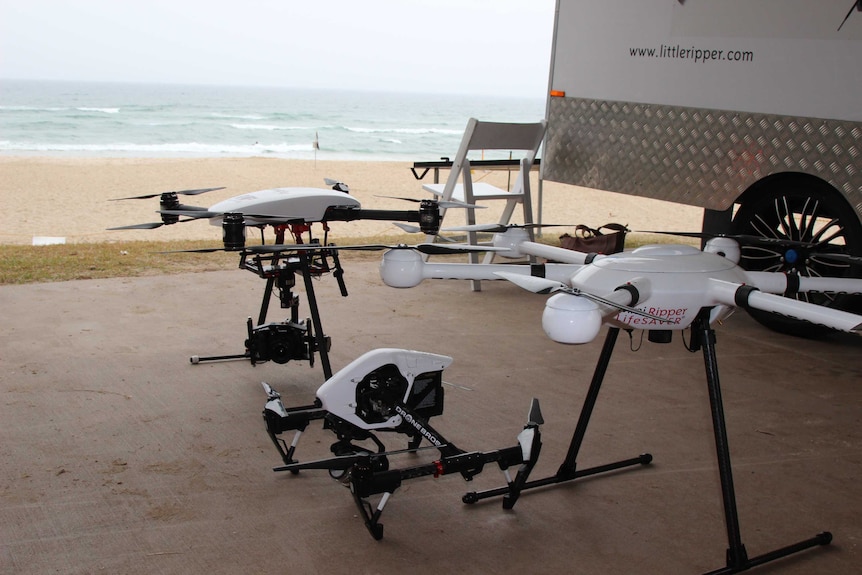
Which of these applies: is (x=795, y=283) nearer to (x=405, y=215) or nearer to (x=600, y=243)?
(x=405, y=215)

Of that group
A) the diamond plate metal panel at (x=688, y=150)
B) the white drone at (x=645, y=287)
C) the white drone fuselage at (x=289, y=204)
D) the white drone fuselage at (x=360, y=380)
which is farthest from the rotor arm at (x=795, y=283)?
the diamond plate metal panel at (x=688, y=150)

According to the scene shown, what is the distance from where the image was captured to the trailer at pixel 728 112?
4.90m

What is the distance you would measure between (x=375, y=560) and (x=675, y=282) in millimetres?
1292

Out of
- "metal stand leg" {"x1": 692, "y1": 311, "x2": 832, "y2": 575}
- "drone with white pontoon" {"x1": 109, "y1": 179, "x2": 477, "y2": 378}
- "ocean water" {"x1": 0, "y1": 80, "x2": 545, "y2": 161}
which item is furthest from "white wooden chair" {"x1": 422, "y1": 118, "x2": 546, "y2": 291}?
"ocean water" {"x1": 0, "y1": 80, "x2": 545, "y2": 161}

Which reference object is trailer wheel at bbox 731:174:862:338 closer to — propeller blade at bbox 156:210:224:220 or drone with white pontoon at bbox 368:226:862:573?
drone with white pontoon at bbox 368:226:862:573

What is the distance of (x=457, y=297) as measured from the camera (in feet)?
20.2

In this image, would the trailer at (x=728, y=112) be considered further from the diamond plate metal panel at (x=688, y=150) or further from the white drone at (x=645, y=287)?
the white drone at (x=645, y=287)

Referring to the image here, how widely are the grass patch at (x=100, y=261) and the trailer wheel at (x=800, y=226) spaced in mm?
3395

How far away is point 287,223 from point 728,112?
3349 mm

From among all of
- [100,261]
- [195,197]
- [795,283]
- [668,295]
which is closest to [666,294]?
[668,295]

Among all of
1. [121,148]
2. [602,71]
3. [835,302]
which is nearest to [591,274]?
[835,302]

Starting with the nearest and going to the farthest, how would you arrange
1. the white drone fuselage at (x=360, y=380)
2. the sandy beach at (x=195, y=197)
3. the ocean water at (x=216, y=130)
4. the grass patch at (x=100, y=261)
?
the white drone fuselage at (x=360, y=380), the grass patch at (x=100, y=261), the sandy beach at (x=195, y=197), the ocean water at (x=216, y=130)

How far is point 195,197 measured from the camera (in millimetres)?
13828

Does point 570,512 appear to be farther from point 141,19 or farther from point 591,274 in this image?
point 141,19
